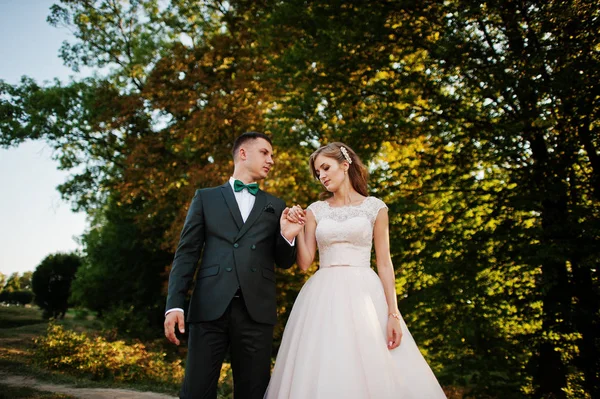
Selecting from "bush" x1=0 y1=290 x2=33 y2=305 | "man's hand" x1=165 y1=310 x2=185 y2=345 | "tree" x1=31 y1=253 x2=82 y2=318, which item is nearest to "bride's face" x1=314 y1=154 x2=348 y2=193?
"man's hand" x1=165 y1=310 x2=185 y2=345

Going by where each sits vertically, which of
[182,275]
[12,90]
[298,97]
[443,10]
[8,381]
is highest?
[12,90]

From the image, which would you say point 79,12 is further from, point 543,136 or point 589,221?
point 589,221

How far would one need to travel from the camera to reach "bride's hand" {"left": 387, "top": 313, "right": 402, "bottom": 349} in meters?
3.00

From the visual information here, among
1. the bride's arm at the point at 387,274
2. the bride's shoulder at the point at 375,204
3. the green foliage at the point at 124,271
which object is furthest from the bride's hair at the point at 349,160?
the green foliage at the point at 124,271

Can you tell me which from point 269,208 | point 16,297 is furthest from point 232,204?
point 16,297

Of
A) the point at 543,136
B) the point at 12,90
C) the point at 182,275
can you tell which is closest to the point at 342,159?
the point at 182,275

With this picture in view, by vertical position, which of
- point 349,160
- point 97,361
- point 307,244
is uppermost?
point 349,160

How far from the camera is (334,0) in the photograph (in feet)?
27.2

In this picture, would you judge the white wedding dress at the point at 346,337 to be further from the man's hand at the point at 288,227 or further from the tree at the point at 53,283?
the tree at the point at 53,283

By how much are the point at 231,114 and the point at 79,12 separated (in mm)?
9393

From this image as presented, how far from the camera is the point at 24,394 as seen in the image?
5.43 meters

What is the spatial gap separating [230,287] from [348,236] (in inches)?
43.6

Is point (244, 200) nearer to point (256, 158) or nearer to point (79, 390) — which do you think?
point (256, 158)

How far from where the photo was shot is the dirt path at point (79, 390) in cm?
609
